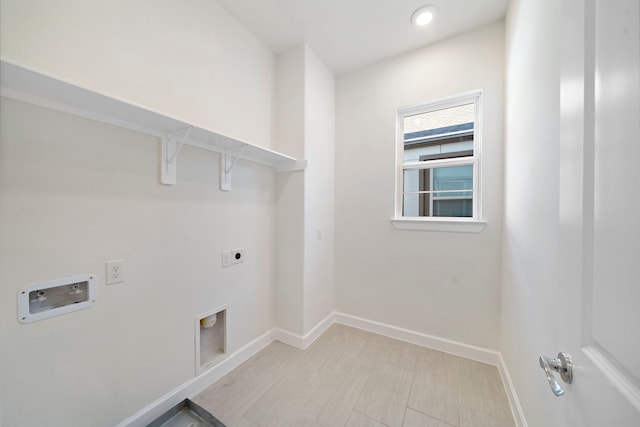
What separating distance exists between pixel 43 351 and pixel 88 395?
319mm

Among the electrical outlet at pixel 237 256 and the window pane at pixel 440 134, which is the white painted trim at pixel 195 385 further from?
the window pane at pixel 440 134

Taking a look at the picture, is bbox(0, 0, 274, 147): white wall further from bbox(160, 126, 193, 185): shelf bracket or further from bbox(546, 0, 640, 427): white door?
bbox(546, 0, 640, 427): white door

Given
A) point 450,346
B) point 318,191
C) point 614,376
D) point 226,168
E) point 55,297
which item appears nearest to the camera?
point 614,376

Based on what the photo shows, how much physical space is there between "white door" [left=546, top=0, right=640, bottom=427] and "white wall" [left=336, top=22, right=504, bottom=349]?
58.4 inches

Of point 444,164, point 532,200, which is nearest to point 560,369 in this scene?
point 532,200

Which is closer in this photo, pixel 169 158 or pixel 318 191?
pixel 169 158

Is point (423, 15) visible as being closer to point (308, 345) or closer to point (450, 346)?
point (450, 346)

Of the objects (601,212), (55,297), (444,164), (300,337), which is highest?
(444,164)

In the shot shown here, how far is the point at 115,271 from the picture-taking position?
118cm

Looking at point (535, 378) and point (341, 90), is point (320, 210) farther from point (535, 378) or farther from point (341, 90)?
point (535, 378)

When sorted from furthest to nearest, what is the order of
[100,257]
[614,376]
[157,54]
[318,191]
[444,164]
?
1. [318,191]
2. [444,164]
3. [157,54]
4. [100,257]
5. [614,376]

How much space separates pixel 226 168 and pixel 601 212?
1.84 metres

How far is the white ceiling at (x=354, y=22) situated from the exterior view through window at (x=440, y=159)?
582mm

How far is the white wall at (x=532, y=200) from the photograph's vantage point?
92 centimetres
